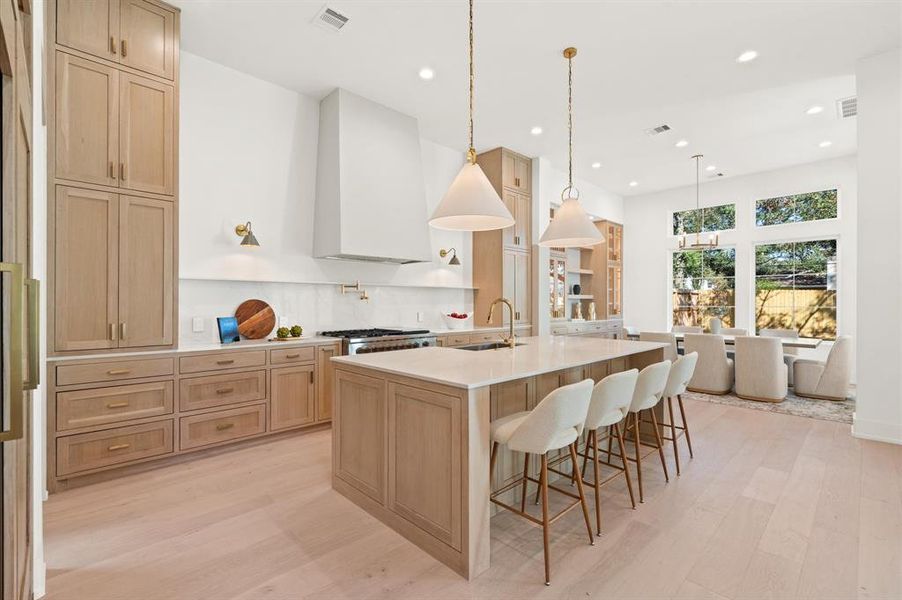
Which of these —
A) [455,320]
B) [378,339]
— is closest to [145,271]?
[378,339]

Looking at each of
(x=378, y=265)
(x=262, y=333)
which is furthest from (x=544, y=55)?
(x=262, y=333)

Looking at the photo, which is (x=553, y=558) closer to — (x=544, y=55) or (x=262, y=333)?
(x=262, y=333)

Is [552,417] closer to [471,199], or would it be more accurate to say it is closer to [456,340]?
[471,199]

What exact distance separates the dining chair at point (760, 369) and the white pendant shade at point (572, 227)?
10.5 feet

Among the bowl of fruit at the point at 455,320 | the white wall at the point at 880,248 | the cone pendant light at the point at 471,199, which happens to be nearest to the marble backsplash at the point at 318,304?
the bowl of fruit at the point at 455,320

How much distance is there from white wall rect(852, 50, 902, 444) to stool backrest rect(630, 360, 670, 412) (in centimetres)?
252

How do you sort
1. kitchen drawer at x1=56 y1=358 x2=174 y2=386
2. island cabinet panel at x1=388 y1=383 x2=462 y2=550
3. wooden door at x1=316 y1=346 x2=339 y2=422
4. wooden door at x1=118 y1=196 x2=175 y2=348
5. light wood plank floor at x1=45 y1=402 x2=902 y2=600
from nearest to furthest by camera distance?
light wood plank floor at x1=45 y1=402 x2=902 y2=600 < island cabinet panel at x1=388 y1=383 x2=462 y2=550 < kitchen drawer at x1=56 y1=358 x2=174 y2=386 < wooden door at x1=118 y1=196 x2=175 y2=348 < wooden door at x1=316 y1=346 x2=339 y2=422

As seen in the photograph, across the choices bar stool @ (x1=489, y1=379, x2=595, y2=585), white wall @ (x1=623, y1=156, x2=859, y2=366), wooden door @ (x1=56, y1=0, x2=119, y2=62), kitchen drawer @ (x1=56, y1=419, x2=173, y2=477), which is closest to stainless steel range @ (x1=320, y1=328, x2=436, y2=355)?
kitchen drawer @ (x1=56, y1=419, x2=173, y2=477)

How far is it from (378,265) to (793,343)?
532 cm

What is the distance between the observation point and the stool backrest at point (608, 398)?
226cm

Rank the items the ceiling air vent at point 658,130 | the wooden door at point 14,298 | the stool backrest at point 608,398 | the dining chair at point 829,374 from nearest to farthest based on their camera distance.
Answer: the wooden door at point 14,298 → the stool backrest at point 608,398 → the dining chair at point 829,374 → the ceiling air vent at point 658,130

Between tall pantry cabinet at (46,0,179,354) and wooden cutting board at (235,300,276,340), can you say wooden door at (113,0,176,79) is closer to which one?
tall pantry cabinet at (46,0,179,354)

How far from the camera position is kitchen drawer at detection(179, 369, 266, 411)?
10.7 ft

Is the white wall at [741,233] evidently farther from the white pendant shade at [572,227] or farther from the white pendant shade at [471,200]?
the white pendant shade at [471,200]
